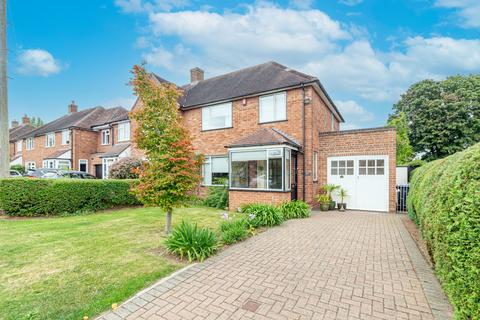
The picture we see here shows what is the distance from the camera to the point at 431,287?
11.8ft

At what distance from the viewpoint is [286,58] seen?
15266mm

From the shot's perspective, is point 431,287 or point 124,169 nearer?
point 431,287

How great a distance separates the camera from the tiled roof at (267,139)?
10.3 metres

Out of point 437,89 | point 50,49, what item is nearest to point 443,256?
point 50,49

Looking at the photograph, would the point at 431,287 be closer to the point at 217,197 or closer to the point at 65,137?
the point at 217,197

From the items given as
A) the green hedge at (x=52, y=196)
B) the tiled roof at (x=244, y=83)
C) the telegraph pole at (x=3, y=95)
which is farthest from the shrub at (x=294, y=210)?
the telegraph pole at (x=3, y=95)

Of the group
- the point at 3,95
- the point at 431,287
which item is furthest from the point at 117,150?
the point at 431,287

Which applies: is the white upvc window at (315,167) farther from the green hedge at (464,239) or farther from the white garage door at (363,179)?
the green hedge at (464,239)

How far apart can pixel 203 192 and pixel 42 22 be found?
13.1 m

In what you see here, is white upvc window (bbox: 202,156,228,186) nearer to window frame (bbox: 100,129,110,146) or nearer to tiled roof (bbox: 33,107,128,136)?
tiled roof (bbox: 33,107,128,136)

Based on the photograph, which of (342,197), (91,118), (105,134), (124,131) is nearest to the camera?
(342,197)

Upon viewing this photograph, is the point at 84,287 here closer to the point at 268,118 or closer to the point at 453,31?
the point at 268,118

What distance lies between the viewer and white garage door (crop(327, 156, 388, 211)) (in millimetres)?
11117

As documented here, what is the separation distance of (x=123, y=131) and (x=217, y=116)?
12.2 m
